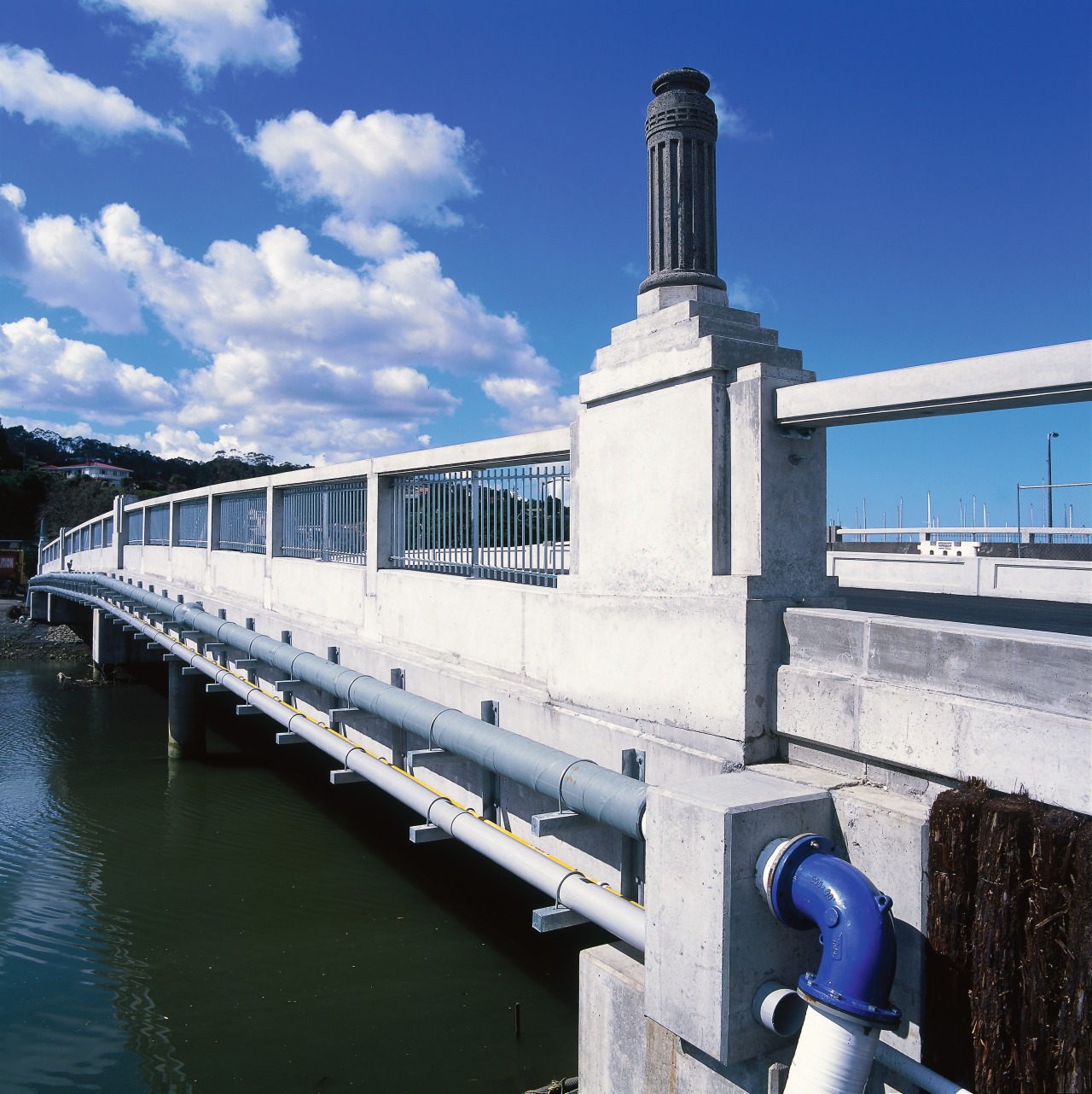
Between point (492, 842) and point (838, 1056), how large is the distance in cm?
260

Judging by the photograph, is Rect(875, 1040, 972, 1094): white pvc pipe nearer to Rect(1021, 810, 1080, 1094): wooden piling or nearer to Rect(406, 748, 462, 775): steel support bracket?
Rect(1021, 810, 1080, 1094): wooden piling

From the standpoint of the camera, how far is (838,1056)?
3.04 metres

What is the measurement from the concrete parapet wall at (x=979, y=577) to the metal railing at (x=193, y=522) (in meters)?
12.0

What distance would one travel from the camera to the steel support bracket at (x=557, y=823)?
4.91m

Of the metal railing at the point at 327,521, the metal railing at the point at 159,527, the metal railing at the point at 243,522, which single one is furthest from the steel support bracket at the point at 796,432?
the metal railing at the point at 159,527

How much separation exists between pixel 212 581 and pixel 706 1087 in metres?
14.3

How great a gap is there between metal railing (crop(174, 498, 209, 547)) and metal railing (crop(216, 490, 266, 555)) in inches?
40.5

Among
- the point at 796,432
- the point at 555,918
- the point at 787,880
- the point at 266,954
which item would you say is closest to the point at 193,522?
the point at 266,954

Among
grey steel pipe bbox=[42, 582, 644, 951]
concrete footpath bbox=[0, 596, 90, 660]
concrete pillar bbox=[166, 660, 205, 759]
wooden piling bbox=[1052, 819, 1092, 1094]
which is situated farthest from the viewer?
concrete footpath bbox=[0, 596, 90, 660]

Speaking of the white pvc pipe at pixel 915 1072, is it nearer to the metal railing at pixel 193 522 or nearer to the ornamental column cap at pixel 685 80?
the ornamental column cap at pixel 685 80

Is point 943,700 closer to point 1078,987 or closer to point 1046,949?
point 1046,949

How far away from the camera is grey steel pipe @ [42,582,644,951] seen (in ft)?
14.1

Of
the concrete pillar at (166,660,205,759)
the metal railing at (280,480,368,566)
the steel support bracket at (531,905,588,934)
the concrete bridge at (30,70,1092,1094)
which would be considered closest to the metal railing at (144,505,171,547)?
the concrete pillar at (166,660,205,759)

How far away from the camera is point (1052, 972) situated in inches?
116
